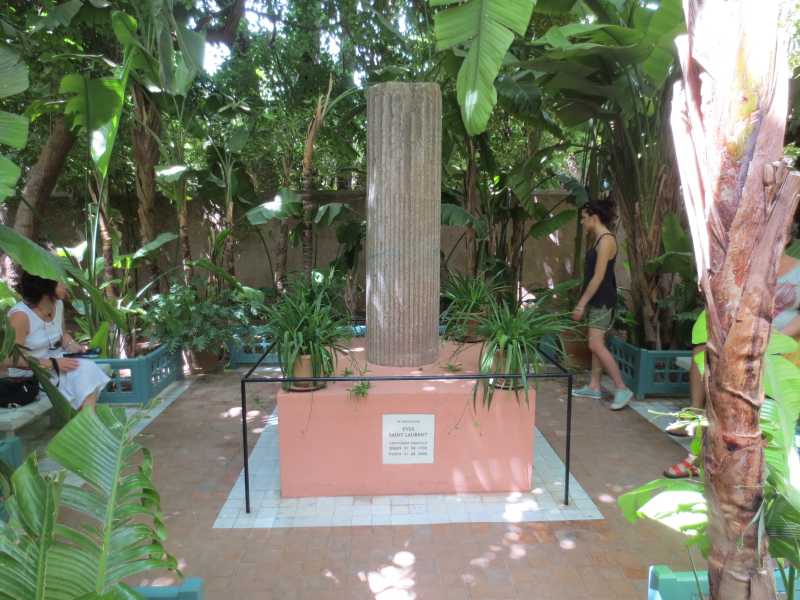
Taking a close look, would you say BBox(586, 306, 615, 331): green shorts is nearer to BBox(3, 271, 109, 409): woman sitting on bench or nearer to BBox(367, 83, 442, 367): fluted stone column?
BBox(367, 83, 442, 367): fluted stone column

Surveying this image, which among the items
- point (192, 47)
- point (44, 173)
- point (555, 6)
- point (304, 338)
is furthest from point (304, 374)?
point (44, 173)

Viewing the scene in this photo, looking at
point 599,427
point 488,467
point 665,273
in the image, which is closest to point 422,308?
point 488,467

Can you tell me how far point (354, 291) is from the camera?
7508 mm

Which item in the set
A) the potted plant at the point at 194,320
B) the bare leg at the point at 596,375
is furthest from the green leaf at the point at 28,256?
the bare leg at the point at 596,375

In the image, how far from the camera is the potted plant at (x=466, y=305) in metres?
4.18

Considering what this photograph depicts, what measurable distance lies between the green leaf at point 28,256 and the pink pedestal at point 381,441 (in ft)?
5.49

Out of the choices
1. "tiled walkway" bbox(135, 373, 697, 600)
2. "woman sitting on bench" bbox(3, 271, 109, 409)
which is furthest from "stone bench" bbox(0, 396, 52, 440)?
Answer: "tiled walkway" bbox(135, 373, 697, 600)

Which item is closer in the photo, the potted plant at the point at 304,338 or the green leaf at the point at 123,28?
the potted plant at the point at 304,338

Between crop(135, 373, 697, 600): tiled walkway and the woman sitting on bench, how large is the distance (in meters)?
0.88

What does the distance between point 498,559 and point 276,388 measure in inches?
144

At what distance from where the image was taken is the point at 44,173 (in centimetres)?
645

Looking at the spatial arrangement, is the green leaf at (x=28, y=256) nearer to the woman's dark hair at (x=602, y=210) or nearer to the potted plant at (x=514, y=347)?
the potted plant at (x=514, y=347)

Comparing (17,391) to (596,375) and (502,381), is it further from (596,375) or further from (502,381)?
(596,375)

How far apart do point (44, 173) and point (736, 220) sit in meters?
7.25
